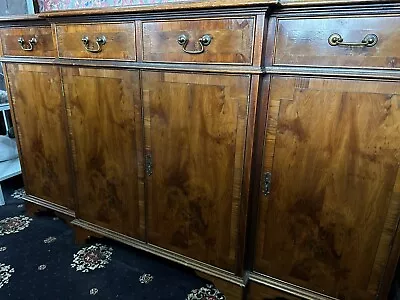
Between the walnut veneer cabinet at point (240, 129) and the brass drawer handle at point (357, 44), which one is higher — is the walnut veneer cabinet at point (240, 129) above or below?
below

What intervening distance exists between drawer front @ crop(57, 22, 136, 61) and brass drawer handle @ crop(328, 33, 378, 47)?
719mm

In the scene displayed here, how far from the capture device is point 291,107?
40.2 inches

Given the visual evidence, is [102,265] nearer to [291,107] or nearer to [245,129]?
[245,129]

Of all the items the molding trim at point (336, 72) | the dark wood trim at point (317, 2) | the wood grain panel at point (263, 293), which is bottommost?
the wood grain panel at point (263, 293)

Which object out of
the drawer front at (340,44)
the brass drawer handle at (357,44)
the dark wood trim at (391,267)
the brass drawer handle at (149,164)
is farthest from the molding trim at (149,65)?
the dark wood trim at (391,267)

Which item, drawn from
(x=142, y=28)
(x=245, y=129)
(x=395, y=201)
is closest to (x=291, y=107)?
(x=245, y=129)

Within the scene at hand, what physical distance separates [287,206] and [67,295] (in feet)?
3.56

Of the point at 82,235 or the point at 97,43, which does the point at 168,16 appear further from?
the point at 82,235

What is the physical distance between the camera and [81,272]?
1517 millimetres

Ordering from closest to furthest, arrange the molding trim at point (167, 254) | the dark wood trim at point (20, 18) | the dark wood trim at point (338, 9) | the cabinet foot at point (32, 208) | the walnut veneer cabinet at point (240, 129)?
the dark wood trim at point (338, 9) < the walnut veneer cabinet at point (240, 129) < the molding trim at point (167, 254) < the dark wood trim at point (20, 18) < the cabinet foot at point (32, 208)

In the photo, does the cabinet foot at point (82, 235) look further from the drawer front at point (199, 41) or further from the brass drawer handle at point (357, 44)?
the brass drawer handle at point (357, 44)

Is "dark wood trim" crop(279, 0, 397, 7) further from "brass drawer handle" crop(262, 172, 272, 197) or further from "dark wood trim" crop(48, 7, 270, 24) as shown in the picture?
"brass drawer handle" crop(262, 172, 272, 197)

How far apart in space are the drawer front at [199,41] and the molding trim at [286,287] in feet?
2.92

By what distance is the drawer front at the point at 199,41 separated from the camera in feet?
3.19
